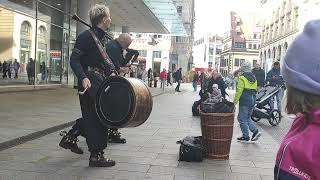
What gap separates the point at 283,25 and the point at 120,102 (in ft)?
211

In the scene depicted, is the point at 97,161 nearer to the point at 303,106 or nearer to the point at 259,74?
the point at 303,106

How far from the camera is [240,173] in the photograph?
613 cm

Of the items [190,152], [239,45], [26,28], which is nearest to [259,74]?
[190,152]

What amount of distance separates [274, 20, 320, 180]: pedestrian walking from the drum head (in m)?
4.27

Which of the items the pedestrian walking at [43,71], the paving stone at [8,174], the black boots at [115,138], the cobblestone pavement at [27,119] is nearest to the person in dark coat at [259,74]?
the cobblestone pavement at [27,119]

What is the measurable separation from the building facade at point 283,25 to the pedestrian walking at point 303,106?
47.5m

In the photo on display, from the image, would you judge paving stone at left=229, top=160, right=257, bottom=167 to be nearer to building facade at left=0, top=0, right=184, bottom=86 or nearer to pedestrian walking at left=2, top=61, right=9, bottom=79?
pedestrian walking at left=2, top=61, right=9, bottom=79

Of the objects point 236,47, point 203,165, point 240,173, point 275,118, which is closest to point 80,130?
point 203,165

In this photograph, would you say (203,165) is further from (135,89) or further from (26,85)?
(26,85)

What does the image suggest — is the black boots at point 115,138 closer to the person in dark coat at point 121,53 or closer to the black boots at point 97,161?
the person in dark coat at point 121,53

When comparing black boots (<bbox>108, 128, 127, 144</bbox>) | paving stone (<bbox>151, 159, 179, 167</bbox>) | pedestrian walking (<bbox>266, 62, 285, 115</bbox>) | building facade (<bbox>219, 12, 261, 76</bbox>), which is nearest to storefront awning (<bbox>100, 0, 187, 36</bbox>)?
pedestrian walking (<bbox>266, 62, 285, 115</bbox>)

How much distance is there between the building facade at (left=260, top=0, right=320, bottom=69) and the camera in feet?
173

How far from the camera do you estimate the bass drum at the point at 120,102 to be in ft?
18.9

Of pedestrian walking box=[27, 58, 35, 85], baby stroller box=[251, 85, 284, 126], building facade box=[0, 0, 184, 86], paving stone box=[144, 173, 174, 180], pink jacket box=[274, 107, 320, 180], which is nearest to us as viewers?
pink jacket box=[274, 107, 320, 180]
